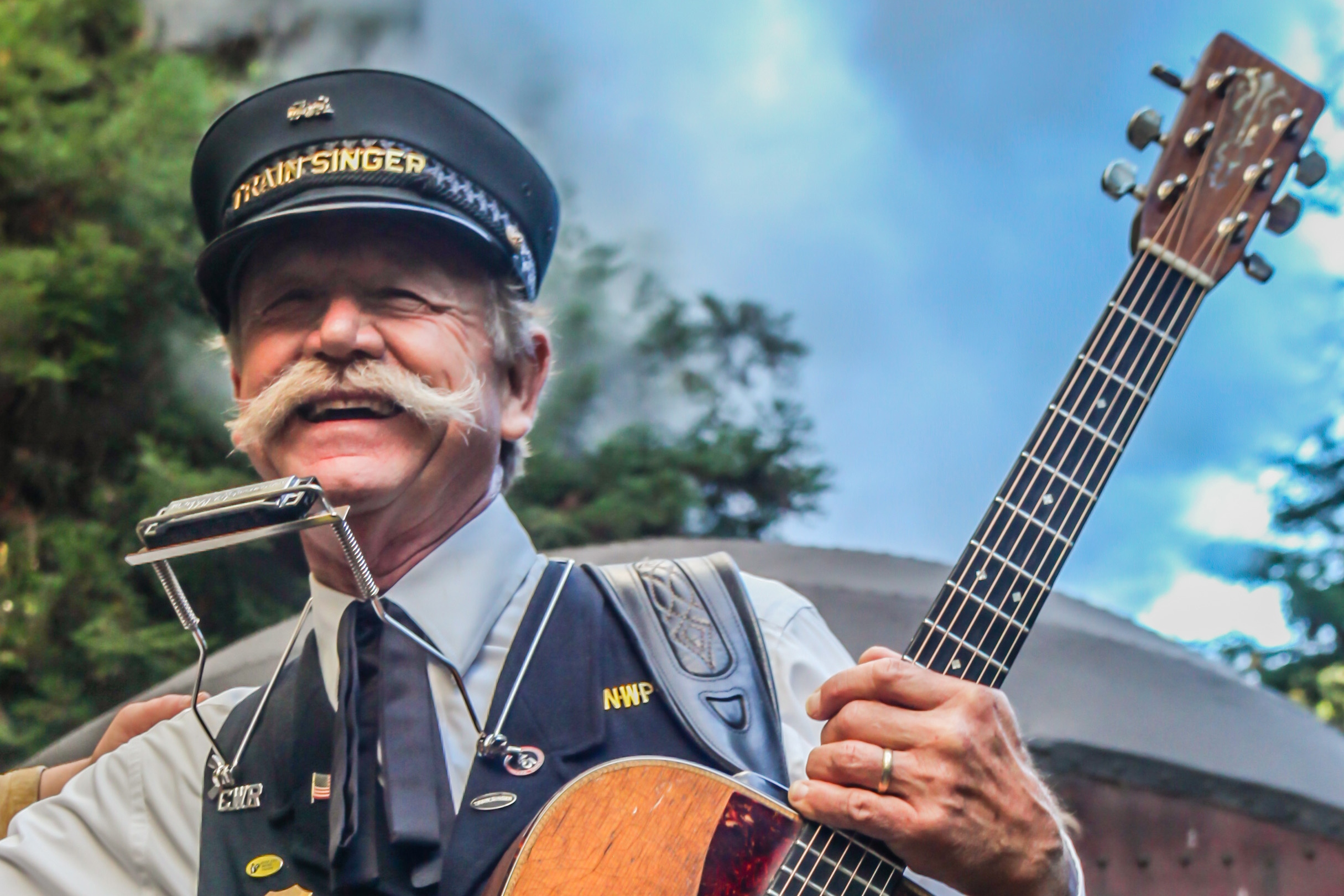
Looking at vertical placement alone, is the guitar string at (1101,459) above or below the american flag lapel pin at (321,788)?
above

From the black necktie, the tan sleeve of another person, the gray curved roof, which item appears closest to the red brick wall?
the gray curved roof

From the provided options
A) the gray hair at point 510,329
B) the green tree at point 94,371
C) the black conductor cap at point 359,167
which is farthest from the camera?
the green tree at point 94,371

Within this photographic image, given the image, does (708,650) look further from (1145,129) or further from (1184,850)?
(1184,850)

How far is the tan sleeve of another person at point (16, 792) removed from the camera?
1.44 m

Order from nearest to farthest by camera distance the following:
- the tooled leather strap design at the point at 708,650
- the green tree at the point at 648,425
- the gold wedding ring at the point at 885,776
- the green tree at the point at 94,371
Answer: the gold wedding ring at the point at 885,776 < the tooled leather strap design at the point at 708,650 < the green tree at the point at 94,371 < the green tree at the point at 648,425

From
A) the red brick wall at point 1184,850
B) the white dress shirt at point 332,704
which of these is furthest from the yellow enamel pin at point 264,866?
the red brick wall at point 1184,850

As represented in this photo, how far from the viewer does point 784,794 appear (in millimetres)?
1103

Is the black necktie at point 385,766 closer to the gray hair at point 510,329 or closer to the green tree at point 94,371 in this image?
the gray hair at point 510,329

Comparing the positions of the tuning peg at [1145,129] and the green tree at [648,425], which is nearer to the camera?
the tuning peg at [1145,129]

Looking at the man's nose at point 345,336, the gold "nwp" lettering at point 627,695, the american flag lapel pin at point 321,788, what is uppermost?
the man's nose at point 345,336

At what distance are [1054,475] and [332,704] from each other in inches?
36.0

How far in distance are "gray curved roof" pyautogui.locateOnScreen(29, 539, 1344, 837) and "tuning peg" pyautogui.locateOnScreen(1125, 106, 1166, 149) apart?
4.05ft

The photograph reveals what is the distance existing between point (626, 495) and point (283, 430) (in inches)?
73.2

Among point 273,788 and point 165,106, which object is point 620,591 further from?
point 165,106
